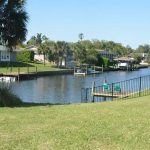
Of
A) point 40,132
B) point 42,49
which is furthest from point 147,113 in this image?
point 42,49

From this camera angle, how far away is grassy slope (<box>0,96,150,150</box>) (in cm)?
811

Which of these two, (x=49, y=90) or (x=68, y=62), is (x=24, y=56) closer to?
(x=68, y=62)

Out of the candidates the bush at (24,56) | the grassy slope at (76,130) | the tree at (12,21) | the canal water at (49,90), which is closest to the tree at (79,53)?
the bush at (24,56)

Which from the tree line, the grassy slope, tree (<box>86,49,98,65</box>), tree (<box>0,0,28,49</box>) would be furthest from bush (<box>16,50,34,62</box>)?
the grassy slope

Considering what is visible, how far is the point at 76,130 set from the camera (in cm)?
933

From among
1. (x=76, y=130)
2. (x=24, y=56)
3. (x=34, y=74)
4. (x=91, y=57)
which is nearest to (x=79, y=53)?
(x=91, y=57)

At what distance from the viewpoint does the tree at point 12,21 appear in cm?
1848

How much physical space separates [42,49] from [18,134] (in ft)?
371

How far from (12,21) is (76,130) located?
10.3 meters

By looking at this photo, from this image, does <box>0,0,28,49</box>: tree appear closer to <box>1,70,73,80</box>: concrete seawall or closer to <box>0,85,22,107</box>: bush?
<box>0,85,22,107</box>: bush

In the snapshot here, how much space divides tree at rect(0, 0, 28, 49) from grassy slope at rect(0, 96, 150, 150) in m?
6.89

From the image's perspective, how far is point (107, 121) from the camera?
10.4 meters

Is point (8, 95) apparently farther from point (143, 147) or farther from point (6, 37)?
point (143, 147)

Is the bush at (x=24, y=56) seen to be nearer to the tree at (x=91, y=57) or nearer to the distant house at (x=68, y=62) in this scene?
the distant house at (x=68, y=62)
